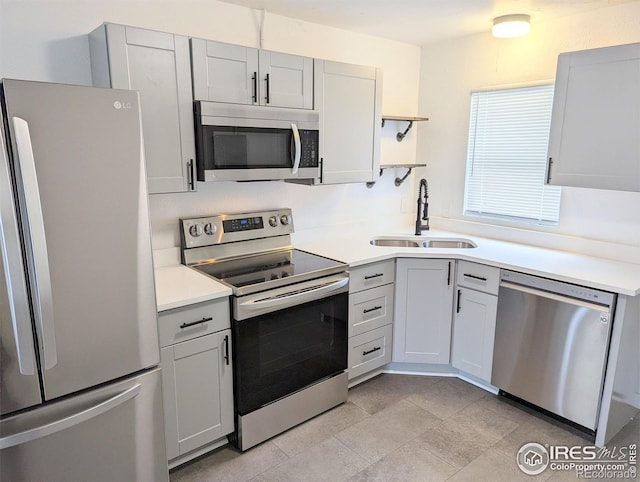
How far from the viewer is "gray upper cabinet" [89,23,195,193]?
6.42 ft

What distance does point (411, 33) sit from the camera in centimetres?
323

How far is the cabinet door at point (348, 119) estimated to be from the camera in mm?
2719

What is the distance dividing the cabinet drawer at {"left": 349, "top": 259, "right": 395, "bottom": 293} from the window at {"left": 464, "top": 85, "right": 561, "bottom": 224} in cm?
107

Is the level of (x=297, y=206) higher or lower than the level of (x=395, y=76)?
lower

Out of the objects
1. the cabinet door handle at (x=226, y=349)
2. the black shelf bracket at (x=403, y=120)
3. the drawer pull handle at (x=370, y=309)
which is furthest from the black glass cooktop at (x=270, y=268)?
the black shelf bracket at (x=403, y=120)

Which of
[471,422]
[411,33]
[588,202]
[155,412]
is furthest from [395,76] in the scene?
[155,412]

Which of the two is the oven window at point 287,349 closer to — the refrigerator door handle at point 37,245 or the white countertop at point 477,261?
the white countertop at point 477,261

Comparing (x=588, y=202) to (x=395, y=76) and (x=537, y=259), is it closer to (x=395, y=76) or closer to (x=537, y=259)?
(x=537, y=259)

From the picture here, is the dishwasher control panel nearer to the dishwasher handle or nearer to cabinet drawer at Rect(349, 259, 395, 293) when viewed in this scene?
the dishwasher handle

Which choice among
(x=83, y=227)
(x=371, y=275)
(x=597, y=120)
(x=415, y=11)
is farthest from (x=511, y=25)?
(x=83, y=227)

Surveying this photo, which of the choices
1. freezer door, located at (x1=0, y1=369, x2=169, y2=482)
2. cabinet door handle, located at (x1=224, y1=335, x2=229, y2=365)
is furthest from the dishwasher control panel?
freezer door, located at (x1=0, y1=369, x2=169, y2=482)

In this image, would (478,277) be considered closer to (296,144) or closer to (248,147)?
(296,144)

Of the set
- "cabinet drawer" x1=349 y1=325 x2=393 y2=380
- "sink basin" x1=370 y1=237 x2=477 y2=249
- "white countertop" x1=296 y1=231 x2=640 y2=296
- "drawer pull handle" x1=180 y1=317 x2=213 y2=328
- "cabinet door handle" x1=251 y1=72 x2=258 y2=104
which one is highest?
"cabinet door handle" x1=251 y1=72 x2=258 y2=104

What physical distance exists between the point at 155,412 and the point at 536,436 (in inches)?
79.9
